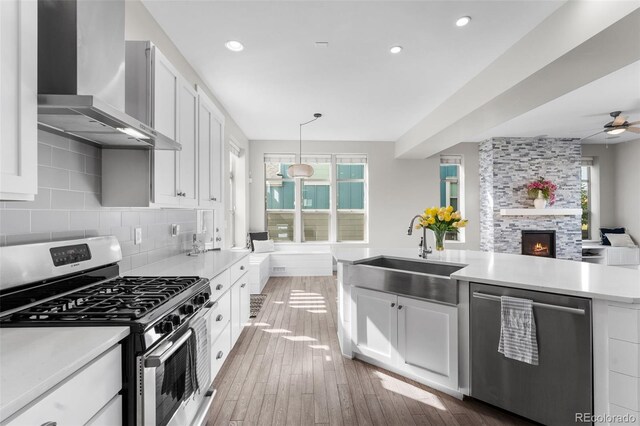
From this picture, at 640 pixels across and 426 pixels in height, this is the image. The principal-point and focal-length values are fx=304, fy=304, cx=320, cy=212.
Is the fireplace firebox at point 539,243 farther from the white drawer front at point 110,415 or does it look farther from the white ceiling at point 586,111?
the white drawer front at point 110,415

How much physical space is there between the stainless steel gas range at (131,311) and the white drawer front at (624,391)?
7.20ft

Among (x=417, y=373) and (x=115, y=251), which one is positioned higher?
(x=115, y=251)

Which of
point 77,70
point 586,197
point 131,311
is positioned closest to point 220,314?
point 131,311

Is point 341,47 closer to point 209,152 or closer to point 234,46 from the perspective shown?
point 234,46

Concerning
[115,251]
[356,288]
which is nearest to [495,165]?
[356,288]

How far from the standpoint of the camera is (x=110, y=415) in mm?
1037

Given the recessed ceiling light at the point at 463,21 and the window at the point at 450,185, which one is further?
the window at the point at 450,185

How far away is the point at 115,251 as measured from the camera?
1.84 metres

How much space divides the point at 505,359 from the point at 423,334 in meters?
0.53

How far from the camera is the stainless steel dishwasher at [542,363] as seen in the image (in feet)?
5.50

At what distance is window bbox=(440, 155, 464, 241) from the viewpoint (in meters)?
7.12

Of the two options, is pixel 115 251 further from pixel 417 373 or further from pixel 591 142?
pixel 591 142

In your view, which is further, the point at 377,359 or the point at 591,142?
the point at 591,142

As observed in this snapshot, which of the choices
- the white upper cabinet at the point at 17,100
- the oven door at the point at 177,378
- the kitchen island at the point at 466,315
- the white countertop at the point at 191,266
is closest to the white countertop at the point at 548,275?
the kitchen island at the point at 466,315
